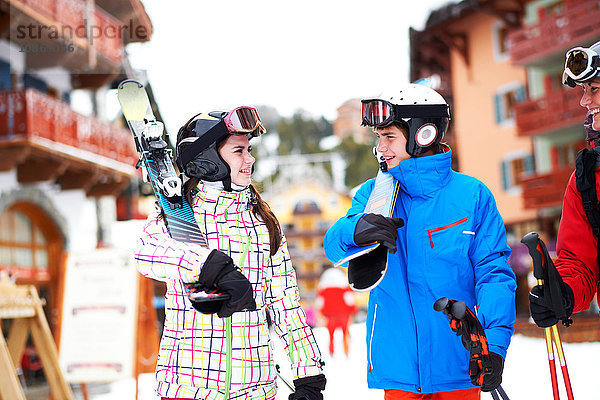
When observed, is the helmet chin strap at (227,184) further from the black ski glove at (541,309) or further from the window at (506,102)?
the window at (506,102)

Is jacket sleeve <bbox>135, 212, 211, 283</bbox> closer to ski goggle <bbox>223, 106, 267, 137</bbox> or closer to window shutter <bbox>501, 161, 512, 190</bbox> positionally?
ski goggle <bbox>223, 106, 267, 137</bbox>

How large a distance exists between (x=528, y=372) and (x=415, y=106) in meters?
5.39

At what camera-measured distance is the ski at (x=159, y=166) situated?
2656 mm

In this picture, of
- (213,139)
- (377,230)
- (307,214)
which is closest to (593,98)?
(377,230)

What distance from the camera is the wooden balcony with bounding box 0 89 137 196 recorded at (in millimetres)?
11672

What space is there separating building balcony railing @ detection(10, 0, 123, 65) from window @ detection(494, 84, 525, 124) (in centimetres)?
1502

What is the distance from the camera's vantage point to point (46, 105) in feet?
40.5

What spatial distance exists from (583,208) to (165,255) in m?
1.54

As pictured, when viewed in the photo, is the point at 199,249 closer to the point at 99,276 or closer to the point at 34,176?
the point at 99,276

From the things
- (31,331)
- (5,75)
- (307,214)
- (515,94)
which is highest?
(515,94)

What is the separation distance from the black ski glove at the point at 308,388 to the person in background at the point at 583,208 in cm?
95

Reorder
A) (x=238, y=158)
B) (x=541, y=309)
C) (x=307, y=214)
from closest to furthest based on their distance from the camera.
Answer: (x=541, y=309)
(x=238, y=158)
(x=307, y=214)

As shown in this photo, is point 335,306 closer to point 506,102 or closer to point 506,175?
point 506,175

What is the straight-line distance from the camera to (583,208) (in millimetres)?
2744
